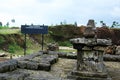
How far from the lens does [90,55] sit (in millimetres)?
8578

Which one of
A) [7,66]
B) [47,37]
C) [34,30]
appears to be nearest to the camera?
[7,66]

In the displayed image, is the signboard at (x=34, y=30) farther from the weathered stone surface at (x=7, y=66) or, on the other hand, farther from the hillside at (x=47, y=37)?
the weathered stone surface at (x=7, y=66)

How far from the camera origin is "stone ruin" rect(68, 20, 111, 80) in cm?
840

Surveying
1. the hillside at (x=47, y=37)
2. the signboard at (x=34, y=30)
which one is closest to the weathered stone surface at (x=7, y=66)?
the signboard at (x=34, y=30)

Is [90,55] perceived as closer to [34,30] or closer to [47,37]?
[34,30]

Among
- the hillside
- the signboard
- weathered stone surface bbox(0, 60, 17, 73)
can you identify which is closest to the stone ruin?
weathered stone surface bbox(0, 60, 17, 73)

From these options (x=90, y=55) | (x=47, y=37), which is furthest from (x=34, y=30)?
(x=90, y=55)

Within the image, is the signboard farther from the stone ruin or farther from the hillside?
the stone ruin

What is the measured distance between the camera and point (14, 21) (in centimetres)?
3788

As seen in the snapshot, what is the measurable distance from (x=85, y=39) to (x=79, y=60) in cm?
63

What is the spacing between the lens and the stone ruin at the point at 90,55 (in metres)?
8.40

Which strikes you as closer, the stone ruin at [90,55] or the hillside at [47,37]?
the stone ruin at [90,55]

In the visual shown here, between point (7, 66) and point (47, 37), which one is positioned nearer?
point (7, 66)

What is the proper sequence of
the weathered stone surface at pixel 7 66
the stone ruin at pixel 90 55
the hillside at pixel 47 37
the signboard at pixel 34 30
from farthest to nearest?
the hillside at pixel 47 37 → the signboard at pixel 34 30 → the weathered stone surface at pixel 7 66 → the stone ruin at pixel 90 55
